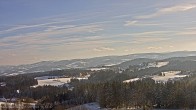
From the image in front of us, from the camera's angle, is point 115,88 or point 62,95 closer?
point 115,88

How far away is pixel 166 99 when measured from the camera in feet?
429

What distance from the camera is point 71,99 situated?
167m

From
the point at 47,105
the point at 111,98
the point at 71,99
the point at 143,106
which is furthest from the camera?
the point at 71,99

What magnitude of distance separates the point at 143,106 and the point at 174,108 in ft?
36.9

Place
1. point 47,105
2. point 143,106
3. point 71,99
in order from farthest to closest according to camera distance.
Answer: point 71,99 → point 47,105 → point 143,106

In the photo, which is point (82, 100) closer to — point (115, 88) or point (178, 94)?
point (115, 88)

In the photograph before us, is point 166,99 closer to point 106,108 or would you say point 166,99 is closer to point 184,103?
point 184,103

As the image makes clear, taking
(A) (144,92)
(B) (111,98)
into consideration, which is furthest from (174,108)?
(B) (111,98)

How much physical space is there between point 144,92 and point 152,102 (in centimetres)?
583

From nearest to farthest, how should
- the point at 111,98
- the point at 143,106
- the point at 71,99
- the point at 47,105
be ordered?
1. the point at 143,106
2. the point at 111,98
3. the point at 47,105
4. the point at 71,99

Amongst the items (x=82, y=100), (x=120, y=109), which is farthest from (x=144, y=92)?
(x=82, y=100)

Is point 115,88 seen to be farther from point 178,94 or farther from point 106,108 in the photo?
point 178,94

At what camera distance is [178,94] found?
130125 mm

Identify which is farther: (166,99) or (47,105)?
(47,105)
